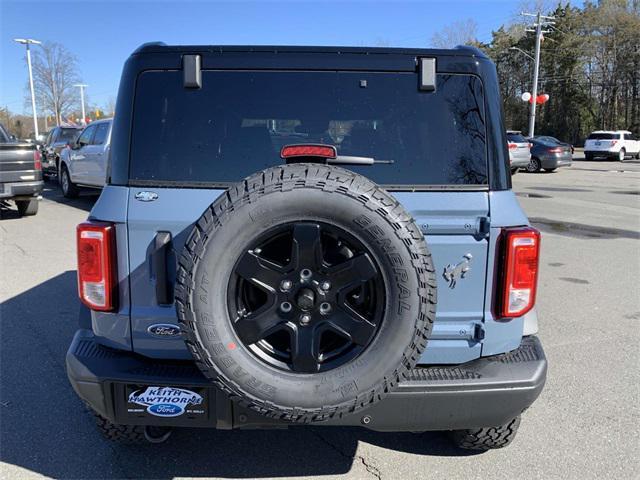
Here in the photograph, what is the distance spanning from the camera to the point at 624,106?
173 feet

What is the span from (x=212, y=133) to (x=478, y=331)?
5.03 feet

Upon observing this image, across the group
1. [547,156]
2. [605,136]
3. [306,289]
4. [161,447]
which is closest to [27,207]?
[161,447]

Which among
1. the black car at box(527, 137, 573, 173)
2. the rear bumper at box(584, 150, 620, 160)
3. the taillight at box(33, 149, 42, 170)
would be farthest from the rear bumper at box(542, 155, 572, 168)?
the taillight at box(33, 149, 42, 170)

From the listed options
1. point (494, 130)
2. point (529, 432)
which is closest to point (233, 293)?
point (494, 130)

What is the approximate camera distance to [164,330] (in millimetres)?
2383

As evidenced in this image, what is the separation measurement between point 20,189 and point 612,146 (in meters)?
32.7

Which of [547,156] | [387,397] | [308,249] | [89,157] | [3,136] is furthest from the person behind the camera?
[547,156]

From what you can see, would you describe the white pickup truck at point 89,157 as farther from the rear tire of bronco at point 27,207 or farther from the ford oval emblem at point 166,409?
the ford oval emblem at point 166,409

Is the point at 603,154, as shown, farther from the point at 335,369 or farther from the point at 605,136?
the point at 335,369

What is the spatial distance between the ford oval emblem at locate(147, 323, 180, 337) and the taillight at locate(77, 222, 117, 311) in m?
0.21

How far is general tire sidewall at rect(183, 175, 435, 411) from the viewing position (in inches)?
80.0

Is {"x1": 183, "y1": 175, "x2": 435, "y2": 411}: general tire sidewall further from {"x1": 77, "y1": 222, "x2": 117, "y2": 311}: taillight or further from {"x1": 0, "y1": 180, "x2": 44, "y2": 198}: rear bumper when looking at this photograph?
{"x1": 0, "y1": 180, "x2": 44, "y2": 198}: rear bumper

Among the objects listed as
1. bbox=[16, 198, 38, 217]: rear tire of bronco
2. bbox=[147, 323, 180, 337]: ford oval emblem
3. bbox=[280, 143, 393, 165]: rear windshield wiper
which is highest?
bbox=[280, 143, 393, 165]: rear windshield wiper

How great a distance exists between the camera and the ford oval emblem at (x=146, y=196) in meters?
2.34
